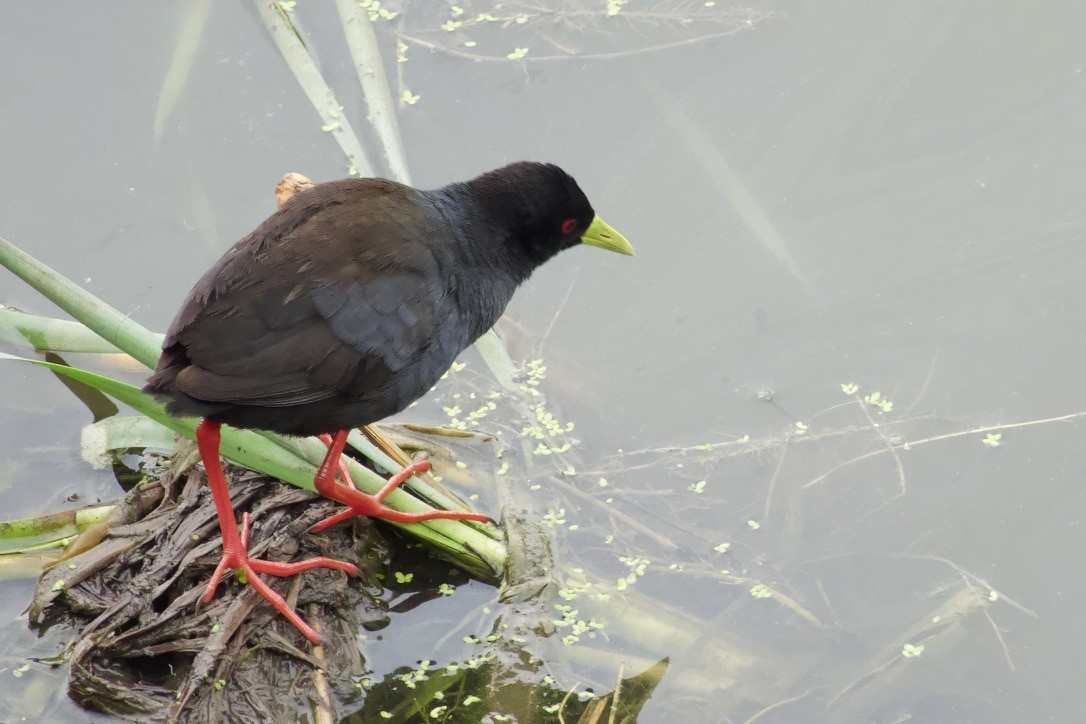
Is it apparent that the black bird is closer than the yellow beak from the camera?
Yes

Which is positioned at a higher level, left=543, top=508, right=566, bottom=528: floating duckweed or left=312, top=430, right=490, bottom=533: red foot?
left=312, top=430, right=490, bottom=533: red foot

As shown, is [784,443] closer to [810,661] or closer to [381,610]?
[810,661]

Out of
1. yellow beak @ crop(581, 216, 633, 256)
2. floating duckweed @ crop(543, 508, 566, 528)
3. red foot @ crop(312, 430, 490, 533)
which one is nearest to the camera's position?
red foot @ crop(312, 430, 490, 533)

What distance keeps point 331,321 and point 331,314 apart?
2cm

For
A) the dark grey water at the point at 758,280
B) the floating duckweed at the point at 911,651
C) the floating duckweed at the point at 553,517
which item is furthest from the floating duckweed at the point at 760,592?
the floating duckweed at the point at 553,517

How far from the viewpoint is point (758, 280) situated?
14.7 ft

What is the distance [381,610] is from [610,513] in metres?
0.88

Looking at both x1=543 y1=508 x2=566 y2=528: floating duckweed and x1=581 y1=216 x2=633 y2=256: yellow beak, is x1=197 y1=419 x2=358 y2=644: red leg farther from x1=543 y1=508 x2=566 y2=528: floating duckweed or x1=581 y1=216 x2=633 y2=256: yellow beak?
x1=581 y1=216 x2=633 y2=256: yellow beak

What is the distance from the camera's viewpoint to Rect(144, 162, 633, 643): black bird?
2.95 metres

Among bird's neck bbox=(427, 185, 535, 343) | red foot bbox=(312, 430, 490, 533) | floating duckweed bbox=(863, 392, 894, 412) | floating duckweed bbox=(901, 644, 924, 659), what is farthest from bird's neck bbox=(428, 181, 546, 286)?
floating duckweed bbox=(901, 644, 924, 659)

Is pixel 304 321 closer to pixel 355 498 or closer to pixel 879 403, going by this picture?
pixel 355 498

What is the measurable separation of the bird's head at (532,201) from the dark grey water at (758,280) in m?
0.68

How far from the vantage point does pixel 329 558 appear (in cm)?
340

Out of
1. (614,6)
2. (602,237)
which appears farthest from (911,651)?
(614,6)
